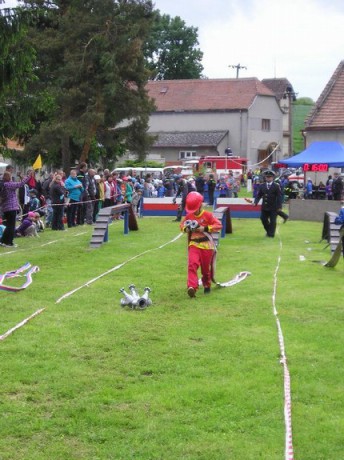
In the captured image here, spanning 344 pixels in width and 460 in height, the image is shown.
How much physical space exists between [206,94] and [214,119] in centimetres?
325

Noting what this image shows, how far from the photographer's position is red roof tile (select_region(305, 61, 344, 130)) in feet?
153

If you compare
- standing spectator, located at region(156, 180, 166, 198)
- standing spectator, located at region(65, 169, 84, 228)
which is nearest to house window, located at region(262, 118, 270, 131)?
standing spectator, located at region(156, 180, 166, 198)

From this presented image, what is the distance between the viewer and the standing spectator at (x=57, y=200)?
75.4 feet

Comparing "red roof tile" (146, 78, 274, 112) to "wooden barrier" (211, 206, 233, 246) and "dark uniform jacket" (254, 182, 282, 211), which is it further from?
"dark uniform jacket" (254, 182, 282, 211)

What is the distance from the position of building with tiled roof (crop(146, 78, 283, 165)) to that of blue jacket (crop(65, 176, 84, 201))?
45988 millimetres

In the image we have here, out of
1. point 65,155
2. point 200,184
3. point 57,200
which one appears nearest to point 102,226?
point 57,200

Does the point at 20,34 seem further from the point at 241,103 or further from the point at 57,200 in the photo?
the point at 241,103

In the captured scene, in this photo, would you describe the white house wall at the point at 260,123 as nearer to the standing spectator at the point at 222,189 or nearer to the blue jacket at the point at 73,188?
the standing spectator at the point at 222,189

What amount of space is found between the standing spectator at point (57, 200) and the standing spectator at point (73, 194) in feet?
1.48

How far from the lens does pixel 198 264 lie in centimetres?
1270

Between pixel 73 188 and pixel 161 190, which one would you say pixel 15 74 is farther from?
pixel 161 190

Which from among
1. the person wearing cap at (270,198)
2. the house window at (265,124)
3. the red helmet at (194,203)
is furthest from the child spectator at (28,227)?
the house window at (265,124)

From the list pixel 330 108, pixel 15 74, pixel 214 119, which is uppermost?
pixel 214 119

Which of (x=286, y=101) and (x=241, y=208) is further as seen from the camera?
(x=286, y=101)
